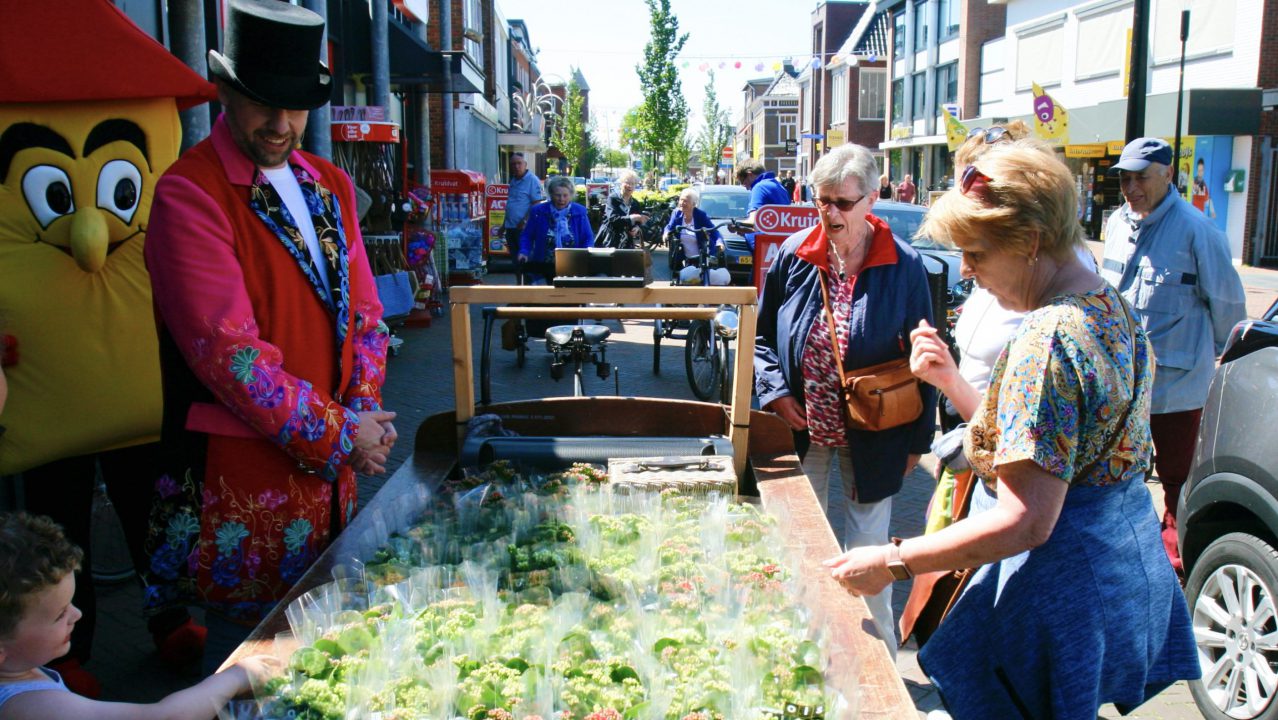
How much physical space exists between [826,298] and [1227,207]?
21939 mm

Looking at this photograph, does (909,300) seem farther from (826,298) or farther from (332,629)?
(332,629)

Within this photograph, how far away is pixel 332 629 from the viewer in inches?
83.5

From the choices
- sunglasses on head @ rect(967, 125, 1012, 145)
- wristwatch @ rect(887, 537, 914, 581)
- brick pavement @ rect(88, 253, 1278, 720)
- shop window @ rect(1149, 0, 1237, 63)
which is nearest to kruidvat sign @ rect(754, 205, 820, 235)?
brick pavement @ rect(88, 253, 1278, 720)

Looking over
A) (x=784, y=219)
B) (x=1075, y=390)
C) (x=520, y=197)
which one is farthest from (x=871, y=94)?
(x=1075, y=390)

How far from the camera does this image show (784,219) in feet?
31.8

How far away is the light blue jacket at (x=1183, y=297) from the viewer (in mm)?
4715

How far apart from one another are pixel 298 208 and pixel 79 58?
148cm

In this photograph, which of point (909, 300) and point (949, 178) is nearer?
point (909, 300)

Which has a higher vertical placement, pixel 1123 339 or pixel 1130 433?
pixel 1123 339

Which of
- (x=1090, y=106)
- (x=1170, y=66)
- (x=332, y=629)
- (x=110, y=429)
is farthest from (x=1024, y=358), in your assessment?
(x=1090, y=106)

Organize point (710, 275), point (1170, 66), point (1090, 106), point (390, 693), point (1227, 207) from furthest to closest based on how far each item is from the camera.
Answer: point (1090, 106), point (1170, 66), point (1227, 207), point (710, 275), point (390, 693)

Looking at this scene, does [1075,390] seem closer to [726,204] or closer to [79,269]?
[79,269]

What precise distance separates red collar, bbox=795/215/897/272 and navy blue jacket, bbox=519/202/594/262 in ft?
23.8

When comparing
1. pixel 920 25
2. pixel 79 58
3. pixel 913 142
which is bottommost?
pixel 79 58
